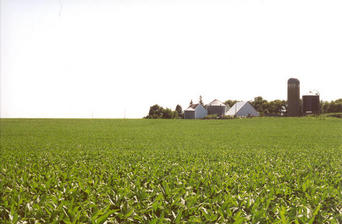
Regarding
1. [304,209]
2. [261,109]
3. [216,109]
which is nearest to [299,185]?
[304,209]

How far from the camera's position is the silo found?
75.5 meters

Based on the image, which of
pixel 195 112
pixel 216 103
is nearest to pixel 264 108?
pixel 216 103

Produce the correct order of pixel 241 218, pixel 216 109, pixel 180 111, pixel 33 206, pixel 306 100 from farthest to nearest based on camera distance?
pixel 180 111, pixel 216 109, pixel 306 100, pixel 33 206, pixel 241 218

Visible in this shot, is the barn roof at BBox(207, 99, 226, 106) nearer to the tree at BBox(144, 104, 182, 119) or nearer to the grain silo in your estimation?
the tree at BBox(144, 104, 182, 119)

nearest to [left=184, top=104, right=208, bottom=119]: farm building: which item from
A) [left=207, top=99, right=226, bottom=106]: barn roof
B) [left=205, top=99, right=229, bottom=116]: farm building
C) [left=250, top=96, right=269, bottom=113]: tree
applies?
[left=205, top=99, right=229, bottom=116]: farm building

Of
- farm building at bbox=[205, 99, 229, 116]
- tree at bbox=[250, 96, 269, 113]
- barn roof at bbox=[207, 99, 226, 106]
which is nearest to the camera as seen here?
farm building at bbox=[205, 99, 229, 116]

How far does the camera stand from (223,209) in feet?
15.7

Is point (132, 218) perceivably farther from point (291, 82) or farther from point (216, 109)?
point (216, 109)

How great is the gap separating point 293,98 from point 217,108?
26.0 metres

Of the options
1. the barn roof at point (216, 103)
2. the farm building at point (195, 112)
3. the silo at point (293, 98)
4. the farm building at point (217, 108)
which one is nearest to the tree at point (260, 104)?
the farm building at point (217, 108)

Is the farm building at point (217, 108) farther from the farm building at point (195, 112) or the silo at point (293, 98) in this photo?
the silo at point (293, 98)

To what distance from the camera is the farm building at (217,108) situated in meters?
96.5

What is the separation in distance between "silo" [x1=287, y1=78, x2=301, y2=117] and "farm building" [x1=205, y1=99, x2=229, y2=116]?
2364cm

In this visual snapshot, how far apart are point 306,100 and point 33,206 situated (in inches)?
3158
